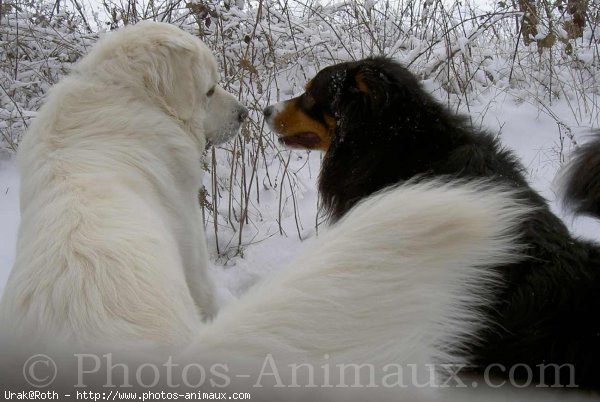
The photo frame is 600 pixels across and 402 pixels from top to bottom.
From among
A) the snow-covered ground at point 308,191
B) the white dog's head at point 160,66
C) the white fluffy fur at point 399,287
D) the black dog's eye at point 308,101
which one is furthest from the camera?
the snow-covered ground at point 308,191

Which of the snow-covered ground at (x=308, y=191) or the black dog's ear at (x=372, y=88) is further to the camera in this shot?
the snow-covered ground at (x=308, y=191)

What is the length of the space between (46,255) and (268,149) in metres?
3.79

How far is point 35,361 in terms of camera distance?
1.04 meters

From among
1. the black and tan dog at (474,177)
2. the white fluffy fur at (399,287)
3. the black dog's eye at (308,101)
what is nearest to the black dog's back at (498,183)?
the black and tan dog at (474,177)

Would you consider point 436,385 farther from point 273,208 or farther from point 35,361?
point 273,208

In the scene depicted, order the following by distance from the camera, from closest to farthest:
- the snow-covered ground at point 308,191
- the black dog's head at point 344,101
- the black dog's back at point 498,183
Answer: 1. the black dog's back at point 498,183
2. the black dog's head at point 344,101
3. the snow-covered ground at point 308,191

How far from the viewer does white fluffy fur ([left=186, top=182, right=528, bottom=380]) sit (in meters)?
0.93

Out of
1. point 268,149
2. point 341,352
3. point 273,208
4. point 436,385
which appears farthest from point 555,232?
point 268,149

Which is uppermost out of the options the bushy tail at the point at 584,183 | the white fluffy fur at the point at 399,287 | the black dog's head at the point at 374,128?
the black dog's head at the point at 374,128

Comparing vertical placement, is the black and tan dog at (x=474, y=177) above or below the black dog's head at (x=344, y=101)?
below

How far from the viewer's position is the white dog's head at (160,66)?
7.76 ft

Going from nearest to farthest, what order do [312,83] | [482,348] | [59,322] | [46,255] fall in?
1. [59,322]
2. [46,255]
3. [482,348]
4. [312,83]

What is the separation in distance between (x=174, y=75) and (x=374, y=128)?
944 millimetres

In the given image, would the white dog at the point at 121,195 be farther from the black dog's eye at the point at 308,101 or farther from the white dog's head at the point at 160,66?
the black dog's eye at the point at 308,101
